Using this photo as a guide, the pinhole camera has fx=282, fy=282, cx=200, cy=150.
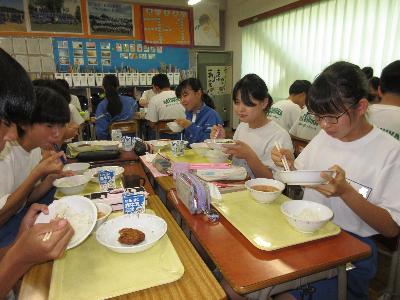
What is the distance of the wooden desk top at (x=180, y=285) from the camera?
80 cm

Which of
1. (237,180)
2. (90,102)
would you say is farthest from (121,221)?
(90,102)

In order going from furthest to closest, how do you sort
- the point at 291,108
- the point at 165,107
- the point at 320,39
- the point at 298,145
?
the point at 320,39, the point at 165,107, the point at 291,108, the point at 298,145

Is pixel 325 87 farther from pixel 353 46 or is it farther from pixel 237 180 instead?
pixel 353 46

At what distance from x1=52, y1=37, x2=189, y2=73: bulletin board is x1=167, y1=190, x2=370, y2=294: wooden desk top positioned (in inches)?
238

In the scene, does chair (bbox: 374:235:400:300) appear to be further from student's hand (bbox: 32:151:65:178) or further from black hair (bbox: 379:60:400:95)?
student's hand (bbox: 32:151:65:178)

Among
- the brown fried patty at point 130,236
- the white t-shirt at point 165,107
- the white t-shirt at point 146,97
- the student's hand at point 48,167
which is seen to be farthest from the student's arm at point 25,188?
the white t-shirt at point 146,97

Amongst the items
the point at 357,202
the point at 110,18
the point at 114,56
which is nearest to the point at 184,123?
the point at 357,202

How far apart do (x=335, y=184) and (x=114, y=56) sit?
6.28 metres

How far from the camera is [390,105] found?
2.21 meters

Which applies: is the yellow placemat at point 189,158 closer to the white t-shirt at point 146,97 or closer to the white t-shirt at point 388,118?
the white t-shirt at point 388,118

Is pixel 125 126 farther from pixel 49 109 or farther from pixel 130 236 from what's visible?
pixel 130 236

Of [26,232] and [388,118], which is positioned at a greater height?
[388,118]

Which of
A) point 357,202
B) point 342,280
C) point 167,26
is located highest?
point 167,26

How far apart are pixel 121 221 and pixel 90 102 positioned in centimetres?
552
